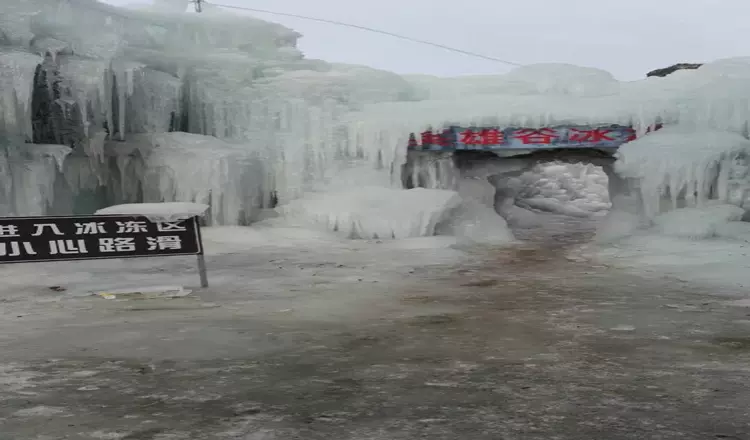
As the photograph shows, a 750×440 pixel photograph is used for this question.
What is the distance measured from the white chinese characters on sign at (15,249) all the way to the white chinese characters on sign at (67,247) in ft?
0.54

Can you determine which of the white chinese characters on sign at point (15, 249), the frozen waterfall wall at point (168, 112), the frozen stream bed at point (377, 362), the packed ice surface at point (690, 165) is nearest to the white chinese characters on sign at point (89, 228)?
the white chinese characters on sign at point (15, 249)

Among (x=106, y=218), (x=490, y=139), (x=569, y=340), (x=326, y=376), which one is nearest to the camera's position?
(x=326, y=376)

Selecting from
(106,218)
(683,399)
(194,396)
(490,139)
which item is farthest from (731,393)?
(490,139)

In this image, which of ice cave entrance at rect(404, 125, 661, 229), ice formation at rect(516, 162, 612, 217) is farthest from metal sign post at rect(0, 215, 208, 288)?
ice formation at rect(516, 162, 612, 217)

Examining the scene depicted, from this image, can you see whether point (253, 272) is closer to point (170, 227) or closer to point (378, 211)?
point (170, 227)

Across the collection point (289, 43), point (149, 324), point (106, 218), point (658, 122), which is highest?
point (289, 43)

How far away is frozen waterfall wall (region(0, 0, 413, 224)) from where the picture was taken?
37.5 ft

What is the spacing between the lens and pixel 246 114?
552 inches

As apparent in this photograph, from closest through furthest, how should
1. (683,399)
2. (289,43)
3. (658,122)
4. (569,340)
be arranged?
(683,399) → (569,340) → (658,122) → (289,43)

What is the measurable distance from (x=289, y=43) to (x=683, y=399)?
1448 centimetres

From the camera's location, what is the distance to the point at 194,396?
283cm

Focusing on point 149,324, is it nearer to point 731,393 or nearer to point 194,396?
point 194,396

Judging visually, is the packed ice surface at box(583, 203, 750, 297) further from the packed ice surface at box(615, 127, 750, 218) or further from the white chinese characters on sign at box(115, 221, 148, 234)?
the white chinese characters on sign at box(115, 221, 148, 234)

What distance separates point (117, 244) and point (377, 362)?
3.51 m
